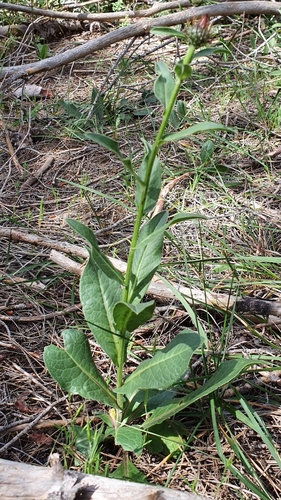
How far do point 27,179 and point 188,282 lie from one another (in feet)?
3.90

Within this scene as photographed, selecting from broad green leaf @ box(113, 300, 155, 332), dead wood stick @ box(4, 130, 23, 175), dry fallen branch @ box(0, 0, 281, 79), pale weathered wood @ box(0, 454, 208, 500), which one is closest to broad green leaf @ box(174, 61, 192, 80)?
broad green leaf @ box(113, 300, 155, 332)

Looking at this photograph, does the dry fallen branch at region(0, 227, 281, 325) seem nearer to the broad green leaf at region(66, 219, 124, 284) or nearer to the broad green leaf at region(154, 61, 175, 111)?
the broad green leaf at region(66, 219, 124, 284)

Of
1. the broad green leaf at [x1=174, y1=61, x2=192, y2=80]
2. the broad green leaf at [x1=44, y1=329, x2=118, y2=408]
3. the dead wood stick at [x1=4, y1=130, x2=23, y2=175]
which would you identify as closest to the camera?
Result: the broad green leaf at [x1=174, y1=61, x2=192, y2=80]

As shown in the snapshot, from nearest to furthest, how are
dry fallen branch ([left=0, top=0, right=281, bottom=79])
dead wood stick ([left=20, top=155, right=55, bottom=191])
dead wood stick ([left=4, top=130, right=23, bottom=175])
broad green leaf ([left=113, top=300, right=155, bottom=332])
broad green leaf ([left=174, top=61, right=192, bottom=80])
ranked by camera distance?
broad green leaf ([left=174, top=61, right=192, bottom=80]) → broad green leaf ([left=113, top=300, right=155, bottom=332]) → dead wood stick ([left=20, top=155, right=55, bottom=191]) → dead wood stick ([left=4, top=130, right=23, bottom=175]) → dry fallen branch ([left=0, top=0, right=281, bottom=79])

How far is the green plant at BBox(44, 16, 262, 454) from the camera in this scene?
141 centimetres

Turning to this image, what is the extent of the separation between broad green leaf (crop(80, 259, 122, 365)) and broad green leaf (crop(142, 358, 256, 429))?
0.19 m

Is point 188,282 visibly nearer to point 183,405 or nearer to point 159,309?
point 159,309

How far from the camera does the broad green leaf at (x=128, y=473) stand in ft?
4.80

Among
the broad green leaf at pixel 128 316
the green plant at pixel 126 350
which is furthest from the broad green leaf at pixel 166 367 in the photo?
the broad green leaf at pixel 128 316

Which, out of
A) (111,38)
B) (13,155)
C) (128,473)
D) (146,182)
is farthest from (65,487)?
(111,38)

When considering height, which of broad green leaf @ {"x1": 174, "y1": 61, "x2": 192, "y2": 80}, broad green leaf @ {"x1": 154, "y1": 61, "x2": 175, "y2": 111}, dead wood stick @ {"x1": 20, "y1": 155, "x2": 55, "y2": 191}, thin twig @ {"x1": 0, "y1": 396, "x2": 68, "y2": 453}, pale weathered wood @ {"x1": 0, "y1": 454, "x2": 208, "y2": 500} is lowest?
thin twig @ {"x1": 0, "y1": 396, "x2": 68, "y2": 453}

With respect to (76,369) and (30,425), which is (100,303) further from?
(30,425)

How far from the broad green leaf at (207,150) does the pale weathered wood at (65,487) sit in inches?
70.3

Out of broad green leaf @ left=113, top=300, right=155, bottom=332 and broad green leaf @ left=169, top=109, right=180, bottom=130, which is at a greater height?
broad green leaf @ left=113, top=300, right=155, bottom=332
